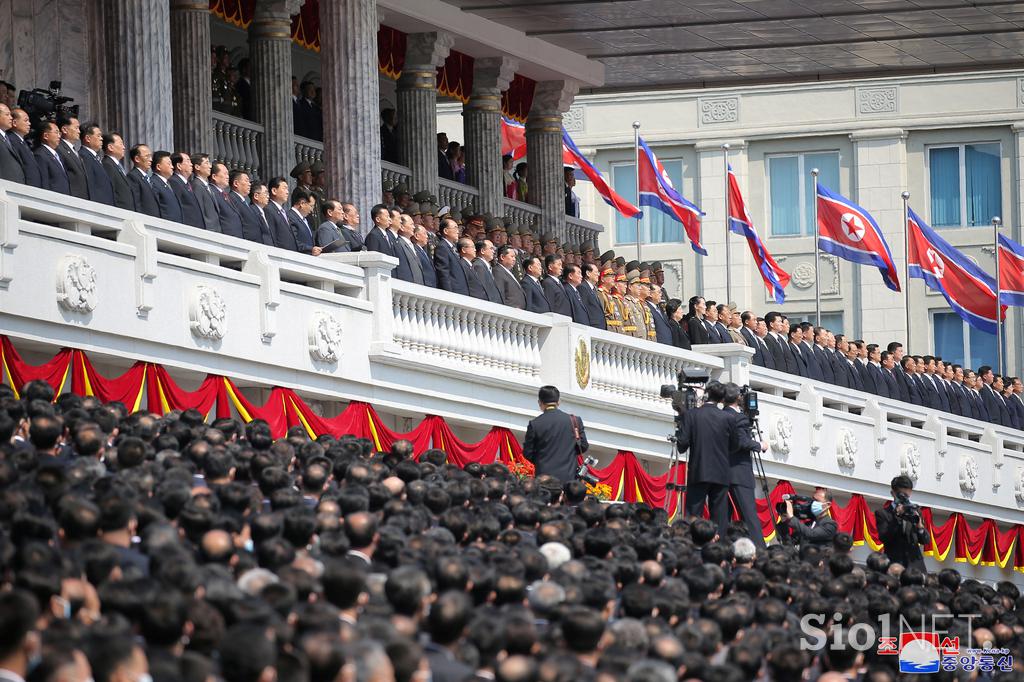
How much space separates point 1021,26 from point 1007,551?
29.4 feet

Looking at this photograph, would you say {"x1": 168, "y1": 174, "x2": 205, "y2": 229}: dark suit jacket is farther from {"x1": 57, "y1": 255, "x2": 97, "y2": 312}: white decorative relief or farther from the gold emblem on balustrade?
the gold emblem on balustrade

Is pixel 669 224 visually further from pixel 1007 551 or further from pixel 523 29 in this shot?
pixel 1007 551

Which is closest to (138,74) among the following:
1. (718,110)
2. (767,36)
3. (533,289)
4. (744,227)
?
(533,289)

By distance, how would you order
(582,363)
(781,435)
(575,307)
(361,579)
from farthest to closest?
(781,435) < (575,307) < (582,363) < (361,579)

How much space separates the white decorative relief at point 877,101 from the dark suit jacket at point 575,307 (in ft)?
71.7

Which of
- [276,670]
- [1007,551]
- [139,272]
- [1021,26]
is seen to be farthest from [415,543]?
[1021,26]

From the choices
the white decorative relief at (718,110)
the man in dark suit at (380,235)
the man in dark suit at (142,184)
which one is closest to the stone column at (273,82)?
the man in dark suit at (380,235)

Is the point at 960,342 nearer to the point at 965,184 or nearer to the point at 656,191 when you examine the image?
the point at 965,184

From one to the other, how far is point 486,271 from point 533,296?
934 millimetres

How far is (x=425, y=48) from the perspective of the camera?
28375 millimetres

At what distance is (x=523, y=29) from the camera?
31.1 meters

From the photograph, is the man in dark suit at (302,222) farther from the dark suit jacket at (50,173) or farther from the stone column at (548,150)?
the stone column at (548,150)

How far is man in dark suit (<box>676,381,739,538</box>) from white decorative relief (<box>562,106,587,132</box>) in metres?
27.0

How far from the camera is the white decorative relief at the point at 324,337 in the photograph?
17.1 meters
